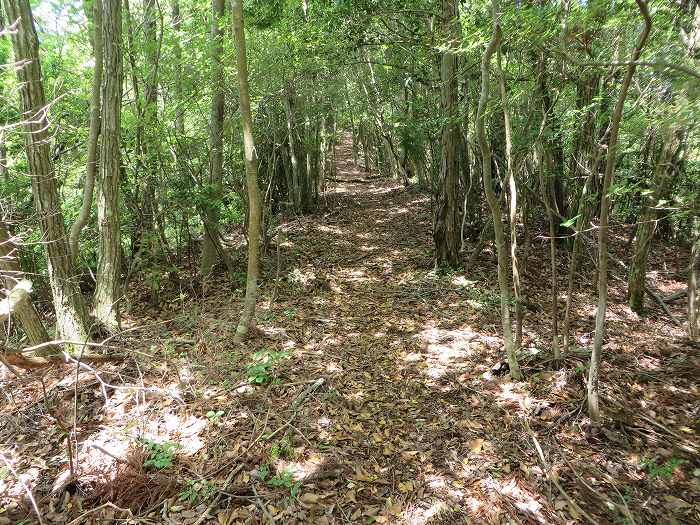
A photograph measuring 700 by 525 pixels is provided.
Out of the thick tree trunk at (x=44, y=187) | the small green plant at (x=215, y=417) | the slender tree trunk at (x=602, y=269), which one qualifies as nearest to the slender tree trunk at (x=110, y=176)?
the thick tree trunk at (x=44, y=187)

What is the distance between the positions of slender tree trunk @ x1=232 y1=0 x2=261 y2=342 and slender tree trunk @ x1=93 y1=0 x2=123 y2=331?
1.65 m

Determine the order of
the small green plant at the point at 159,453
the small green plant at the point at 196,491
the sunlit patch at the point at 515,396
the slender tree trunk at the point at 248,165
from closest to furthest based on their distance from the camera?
the small green plant at the point at 196,491 < the small green plant at the point at 159,453 < the sunlit patch at the point at 515,396 < the slender tree trunk at the point at 248,165

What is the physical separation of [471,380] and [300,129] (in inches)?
324

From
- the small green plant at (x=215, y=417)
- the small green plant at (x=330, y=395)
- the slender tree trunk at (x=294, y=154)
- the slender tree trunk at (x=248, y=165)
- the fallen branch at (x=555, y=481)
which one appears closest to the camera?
the fallen branch at (x=555, y=481)

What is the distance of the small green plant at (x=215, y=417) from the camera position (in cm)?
395

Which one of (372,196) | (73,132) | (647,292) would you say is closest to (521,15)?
(647,292)

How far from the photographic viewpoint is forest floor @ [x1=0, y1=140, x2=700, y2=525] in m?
3.15

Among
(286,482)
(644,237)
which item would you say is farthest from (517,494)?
(644,237)

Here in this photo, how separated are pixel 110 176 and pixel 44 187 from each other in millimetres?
720

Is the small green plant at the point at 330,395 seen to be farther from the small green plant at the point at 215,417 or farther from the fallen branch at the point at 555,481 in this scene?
the fallen branch at the point at 555,481

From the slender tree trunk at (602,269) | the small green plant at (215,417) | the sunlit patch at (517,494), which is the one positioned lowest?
the sunlit patch at (517,494)

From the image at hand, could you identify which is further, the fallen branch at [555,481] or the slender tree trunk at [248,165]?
the slender tree trunk at [248,165]

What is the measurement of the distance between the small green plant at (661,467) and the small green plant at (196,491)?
340 centimetres

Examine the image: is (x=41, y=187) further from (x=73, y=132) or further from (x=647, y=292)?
(x=647, y=292)
